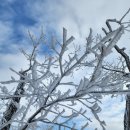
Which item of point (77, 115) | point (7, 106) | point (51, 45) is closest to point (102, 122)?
point (77, 115)

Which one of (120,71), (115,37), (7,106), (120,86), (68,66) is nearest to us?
(115,37)

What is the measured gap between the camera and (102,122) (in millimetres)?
2348

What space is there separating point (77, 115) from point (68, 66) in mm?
556

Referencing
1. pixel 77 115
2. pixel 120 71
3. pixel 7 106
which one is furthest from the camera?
pixel 120 71

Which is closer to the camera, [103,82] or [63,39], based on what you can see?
[63,39]

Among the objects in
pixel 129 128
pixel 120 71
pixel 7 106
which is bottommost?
pixel 129 128

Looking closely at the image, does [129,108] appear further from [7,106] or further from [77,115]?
[77,115]

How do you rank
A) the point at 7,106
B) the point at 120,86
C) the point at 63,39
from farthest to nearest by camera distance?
1. the point at 7,106
2. the point at 120,86
3. the point at 63,39

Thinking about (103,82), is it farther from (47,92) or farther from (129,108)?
(129,108)

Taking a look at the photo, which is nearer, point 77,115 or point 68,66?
point 68,66

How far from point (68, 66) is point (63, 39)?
1.13 ft

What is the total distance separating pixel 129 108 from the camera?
10438mm

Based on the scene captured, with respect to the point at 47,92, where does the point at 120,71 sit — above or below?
above

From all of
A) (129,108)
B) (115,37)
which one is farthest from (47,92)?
(129,108)
